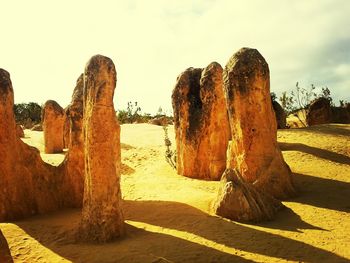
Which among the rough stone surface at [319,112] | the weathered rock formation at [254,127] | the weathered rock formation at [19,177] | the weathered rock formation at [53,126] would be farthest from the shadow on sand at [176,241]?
the rough stone surface at [319,112]

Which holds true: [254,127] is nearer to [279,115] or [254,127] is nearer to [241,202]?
[241,202]

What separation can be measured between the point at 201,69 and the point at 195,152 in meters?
2.80

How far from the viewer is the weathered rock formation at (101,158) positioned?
662 centimetres

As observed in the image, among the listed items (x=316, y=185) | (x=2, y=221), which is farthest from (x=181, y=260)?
(x=316, y=185)

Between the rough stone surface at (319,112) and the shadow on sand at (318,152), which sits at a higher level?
the rough stone surface at (319,112)

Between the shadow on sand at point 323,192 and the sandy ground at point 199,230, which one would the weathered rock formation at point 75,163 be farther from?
the shadow on sand at point 323,192

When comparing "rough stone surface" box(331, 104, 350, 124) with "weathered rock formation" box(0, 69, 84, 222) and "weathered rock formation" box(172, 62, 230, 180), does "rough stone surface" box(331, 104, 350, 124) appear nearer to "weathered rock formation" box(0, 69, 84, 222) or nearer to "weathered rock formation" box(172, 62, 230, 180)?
"weathered rock formation" box(172, 62, 230, 180)

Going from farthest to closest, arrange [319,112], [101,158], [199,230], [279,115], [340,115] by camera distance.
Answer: [340,115]
[319,112]
[279,115]
[199,230]
[101,158]

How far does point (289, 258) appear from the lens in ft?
18.9

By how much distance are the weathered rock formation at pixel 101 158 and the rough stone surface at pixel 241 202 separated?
198 cm

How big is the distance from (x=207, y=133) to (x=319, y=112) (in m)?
11.0

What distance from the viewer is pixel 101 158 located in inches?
266

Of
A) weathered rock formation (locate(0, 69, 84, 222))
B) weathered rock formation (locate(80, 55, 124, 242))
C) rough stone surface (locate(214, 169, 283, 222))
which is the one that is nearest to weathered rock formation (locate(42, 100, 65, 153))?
weathered rock formation (locate(0, 69, 84, 222))

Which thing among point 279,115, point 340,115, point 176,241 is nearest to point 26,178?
point 176,241
